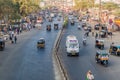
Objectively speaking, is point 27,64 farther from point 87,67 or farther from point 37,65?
point 87,67

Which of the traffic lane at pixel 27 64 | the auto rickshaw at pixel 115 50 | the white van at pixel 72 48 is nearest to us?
the traffic lane at pixel 27 64

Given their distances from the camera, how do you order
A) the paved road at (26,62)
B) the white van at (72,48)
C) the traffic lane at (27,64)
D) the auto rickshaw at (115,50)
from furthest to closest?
the auto rickshaw at (115,50) → the white van at (72,48) → the paved road at (26,62) → the traffic lane at (27,64)

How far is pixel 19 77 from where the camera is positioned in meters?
38.8

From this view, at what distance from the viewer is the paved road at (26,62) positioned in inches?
1561

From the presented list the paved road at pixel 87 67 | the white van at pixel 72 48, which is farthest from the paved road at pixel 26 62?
the white van at pixel 72 48

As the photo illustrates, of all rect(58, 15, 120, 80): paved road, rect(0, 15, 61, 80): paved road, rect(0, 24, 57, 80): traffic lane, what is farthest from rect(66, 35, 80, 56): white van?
rect(0, 24, 57, 80): traffic lane

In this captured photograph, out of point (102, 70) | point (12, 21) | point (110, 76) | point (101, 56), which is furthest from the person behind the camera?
point (12, 21)

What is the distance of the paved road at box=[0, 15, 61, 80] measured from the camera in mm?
39656

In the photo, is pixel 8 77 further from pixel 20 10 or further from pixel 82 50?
pixel 20 10

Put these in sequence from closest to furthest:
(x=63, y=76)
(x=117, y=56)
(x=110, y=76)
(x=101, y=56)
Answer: (x=63, y=76)
(x=110, y=76)
(x=101, y=56)
(x=117, y=56)

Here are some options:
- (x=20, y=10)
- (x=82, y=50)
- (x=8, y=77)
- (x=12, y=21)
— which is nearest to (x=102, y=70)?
(x=8, y=77)

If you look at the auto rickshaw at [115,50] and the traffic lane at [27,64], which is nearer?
the traffic lane at [27,64]

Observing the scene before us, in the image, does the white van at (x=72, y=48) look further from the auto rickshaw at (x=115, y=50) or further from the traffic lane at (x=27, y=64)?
the auto rickshaw at (x=115, y=50)

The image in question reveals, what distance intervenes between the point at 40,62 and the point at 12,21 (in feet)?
189
